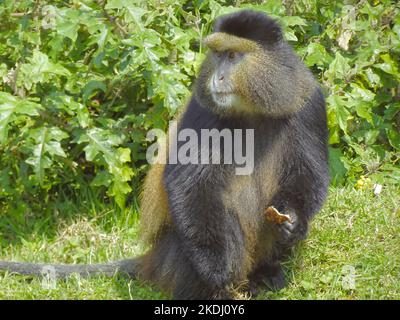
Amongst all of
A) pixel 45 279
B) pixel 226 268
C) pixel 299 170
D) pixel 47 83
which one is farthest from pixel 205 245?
pixel 47 83

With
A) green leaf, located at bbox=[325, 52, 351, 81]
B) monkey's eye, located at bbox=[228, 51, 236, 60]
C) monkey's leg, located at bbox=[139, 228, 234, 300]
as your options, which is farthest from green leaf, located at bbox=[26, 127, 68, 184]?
green leaf, located at bbox=[325, 52, 351, 81]

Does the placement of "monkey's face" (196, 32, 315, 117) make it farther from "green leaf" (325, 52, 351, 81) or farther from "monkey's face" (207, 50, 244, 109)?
"green leaf" (325, 52, 351, 81)

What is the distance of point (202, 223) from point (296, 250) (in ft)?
3.21

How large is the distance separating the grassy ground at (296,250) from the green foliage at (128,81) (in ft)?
0.89

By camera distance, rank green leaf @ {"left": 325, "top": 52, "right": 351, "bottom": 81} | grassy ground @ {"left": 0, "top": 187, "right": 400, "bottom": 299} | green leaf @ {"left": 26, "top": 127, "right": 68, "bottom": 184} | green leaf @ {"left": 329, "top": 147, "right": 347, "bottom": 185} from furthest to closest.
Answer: green leaf @ {"left": 329, "top": 147, "right": 347, "bottom": 185} → green leaf @ {"left": 325, "top": 52, "right": 351, "bottom": 81} → green leaf @ {"left": 26, "top": 127, "right": 68, "bottom": 184} → grassy ground @ {"left": 0, "top": 187, "right": 400, "bottom": 299}

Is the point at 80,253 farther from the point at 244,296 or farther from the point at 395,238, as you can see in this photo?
the point at 395,238

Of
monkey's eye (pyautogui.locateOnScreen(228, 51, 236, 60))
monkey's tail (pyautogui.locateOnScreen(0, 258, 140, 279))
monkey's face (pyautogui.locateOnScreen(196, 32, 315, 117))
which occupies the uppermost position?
monkey's eye (pyautogui.locateOnScreen(228, 51, 236, 60))

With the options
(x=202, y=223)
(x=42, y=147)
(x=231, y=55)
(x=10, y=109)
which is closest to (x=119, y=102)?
(x=42, y=147)

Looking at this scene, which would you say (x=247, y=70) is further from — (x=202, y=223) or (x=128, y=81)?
(x=128, y=81)

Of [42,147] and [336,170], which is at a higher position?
[42,147]

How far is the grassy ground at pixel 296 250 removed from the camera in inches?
220

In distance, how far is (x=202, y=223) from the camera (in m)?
5.22

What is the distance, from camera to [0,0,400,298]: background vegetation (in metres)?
6.26

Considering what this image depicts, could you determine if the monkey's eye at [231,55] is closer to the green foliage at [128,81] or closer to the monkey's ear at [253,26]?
the monkey's ear at [253,26]
